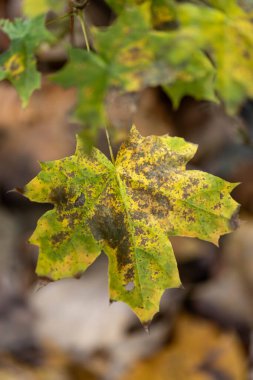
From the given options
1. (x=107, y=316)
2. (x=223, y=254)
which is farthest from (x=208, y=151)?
(x=107, y=316)

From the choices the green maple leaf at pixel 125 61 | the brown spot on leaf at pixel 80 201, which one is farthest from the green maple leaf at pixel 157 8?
the brown spot on leaf at pixel 80 201

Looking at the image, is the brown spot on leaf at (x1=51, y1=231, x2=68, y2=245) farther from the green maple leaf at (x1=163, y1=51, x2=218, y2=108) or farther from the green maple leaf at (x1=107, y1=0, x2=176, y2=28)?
the green maple leaf at (x1=107, y1=0, x2=176, y2=28)

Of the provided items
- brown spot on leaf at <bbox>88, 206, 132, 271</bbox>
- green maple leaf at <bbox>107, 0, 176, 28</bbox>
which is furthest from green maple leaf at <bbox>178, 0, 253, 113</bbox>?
brown spot on leaf at <bbox>88, 206, 132, 271</bbox>

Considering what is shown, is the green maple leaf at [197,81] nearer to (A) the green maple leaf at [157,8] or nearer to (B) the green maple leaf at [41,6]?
(A) the green maple leaf at [157,8]

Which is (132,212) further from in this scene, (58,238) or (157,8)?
(157,8)

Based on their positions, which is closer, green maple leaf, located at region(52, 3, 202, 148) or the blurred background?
green maple leaf, located at region(52, 3, 202, 148)

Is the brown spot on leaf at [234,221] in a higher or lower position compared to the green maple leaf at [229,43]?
lower
